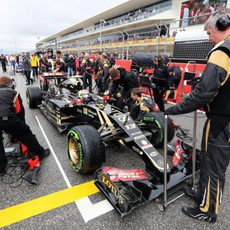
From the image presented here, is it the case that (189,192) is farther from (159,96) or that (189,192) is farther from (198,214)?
(159,96)

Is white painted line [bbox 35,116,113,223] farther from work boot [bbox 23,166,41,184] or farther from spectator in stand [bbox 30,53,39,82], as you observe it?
spectator in stand [bbox 30,53,39,82]

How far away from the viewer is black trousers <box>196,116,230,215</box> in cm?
174

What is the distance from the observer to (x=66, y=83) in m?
5.57

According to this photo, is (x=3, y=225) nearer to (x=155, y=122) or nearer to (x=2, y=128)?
(x=2, y=128)

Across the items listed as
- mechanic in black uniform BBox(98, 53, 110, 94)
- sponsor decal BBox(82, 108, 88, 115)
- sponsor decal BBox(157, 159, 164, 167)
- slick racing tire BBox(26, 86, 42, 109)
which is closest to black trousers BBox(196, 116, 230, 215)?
sponsor decal BBox(157, 159, 164, 167)

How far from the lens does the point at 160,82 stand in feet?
18.4

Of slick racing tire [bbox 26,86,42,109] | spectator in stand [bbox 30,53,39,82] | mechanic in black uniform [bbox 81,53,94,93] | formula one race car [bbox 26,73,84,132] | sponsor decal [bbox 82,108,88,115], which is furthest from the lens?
spectator in stand [bbox 30,53,39,82]

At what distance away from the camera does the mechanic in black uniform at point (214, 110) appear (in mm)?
1563

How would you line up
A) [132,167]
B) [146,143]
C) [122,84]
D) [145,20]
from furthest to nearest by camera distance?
[145,20] < [122,84] < [132,167] < [146,143]

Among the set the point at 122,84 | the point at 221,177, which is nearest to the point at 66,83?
the point at 122,84

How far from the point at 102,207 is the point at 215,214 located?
118 cm

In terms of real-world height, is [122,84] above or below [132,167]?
above

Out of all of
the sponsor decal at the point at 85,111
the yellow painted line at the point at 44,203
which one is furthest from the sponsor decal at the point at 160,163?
the sponsor decal at the point at 85,111

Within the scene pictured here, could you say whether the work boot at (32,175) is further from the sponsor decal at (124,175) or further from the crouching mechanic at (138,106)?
the crouching mechanic at (138,106)
